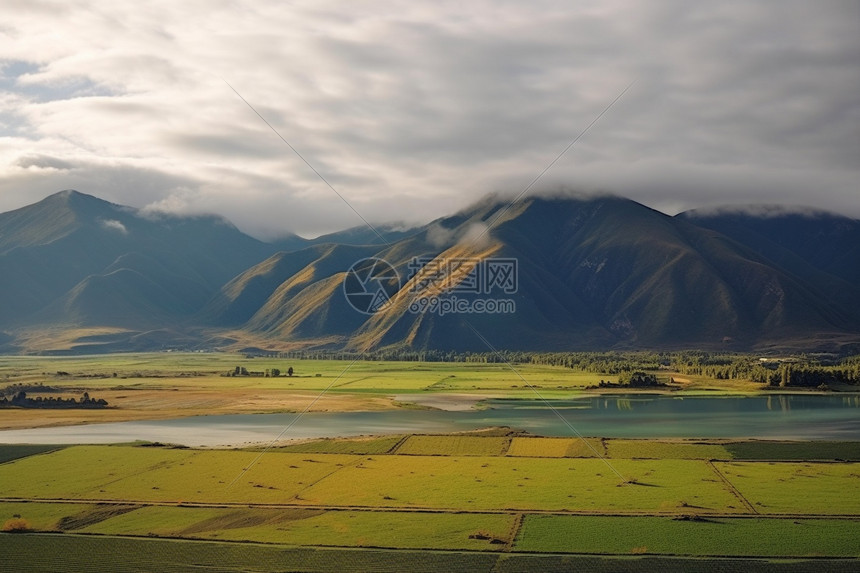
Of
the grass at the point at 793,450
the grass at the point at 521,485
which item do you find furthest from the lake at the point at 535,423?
the grass at the point at 521,485

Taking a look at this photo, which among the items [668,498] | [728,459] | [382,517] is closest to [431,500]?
[382,517]

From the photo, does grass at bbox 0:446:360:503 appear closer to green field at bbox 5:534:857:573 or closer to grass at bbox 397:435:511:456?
grass at bbox 397:435:511:456

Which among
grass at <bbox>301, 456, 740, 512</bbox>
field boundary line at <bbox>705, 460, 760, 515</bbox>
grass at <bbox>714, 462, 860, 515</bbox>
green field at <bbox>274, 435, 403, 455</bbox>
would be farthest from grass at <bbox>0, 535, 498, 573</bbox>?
green field at <bbox>274, 435, 403, 455</bbox>

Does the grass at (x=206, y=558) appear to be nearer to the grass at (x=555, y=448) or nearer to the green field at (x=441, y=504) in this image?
the green field at (x=441, y=504)

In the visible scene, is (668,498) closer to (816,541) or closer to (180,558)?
(816,541)

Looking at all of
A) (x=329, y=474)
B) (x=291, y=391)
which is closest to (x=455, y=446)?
(x=329, y=474)

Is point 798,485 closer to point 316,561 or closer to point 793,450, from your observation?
point 793,450
